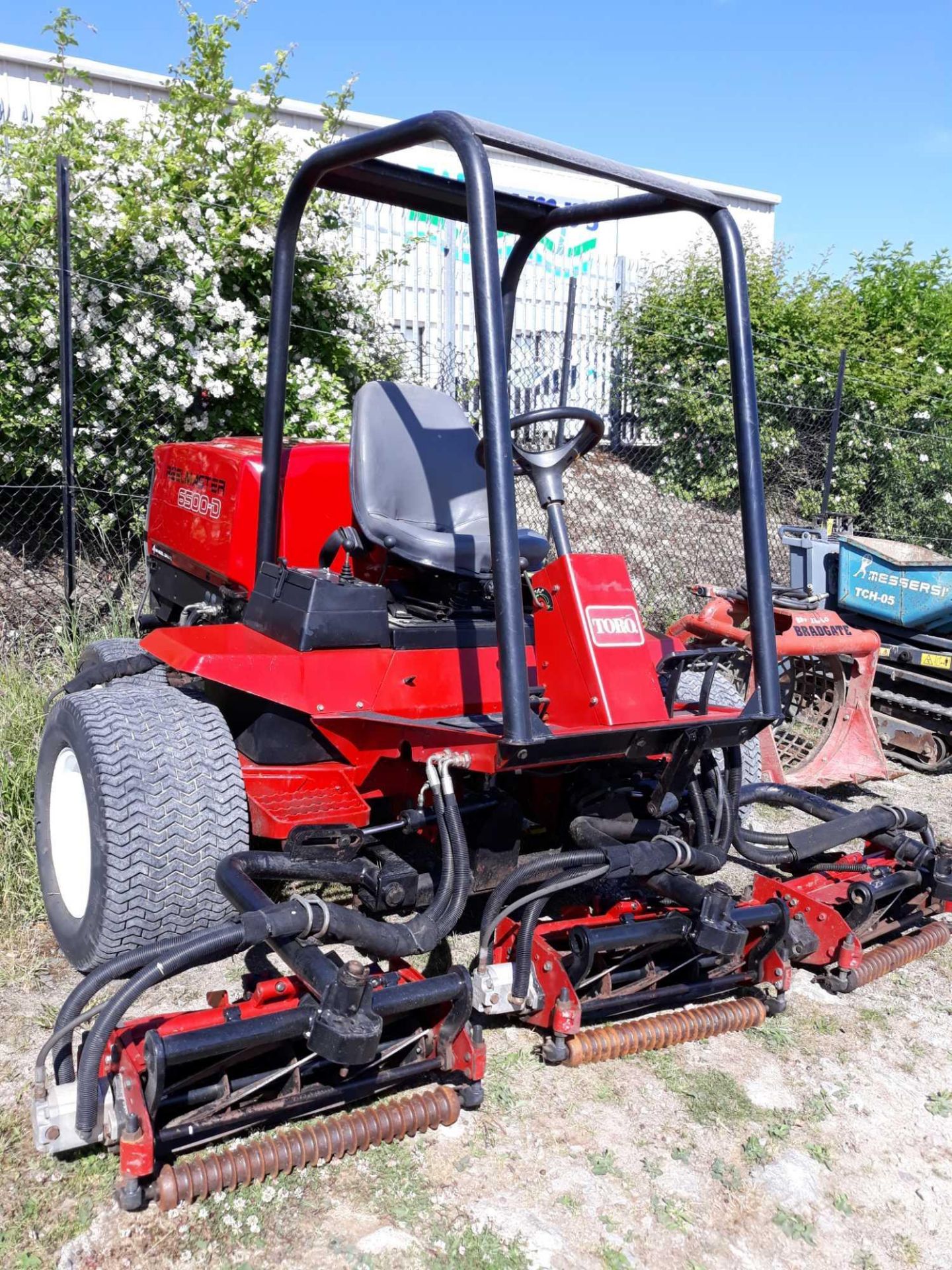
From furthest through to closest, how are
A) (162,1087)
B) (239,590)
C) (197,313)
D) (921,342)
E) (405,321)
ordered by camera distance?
(921,342)
(405,321)
(197,313)
(239,590)
(162,1087)

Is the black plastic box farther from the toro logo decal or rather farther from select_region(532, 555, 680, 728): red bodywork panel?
the toro logo decal

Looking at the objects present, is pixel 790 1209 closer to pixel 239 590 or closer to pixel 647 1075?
pixel 647 1075

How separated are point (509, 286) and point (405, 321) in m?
5.13

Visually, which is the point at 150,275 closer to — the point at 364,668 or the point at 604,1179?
the point at 364,668

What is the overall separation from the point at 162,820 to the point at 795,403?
8.29m

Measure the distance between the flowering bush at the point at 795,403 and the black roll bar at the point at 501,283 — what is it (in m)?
5.99

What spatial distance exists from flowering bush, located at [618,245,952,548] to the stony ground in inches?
276

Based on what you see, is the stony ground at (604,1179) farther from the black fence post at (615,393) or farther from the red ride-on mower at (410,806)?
the black fence post at (615,393)

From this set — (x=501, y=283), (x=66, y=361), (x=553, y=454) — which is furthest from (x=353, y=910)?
(x=66, y=361)

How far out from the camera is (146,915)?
2.86m

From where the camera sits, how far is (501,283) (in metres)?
3.08

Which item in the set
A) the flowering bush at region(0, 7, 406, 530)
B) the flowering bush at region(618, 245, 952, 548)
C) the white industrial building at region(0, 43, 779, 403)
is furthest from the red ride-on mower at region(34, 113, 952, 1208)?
the flowering bush at region(618, 245, 952, 548)

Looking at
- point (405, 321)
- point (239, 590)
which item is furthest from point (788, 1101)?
point (405, 321)

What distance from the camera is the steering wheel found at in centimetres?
309
